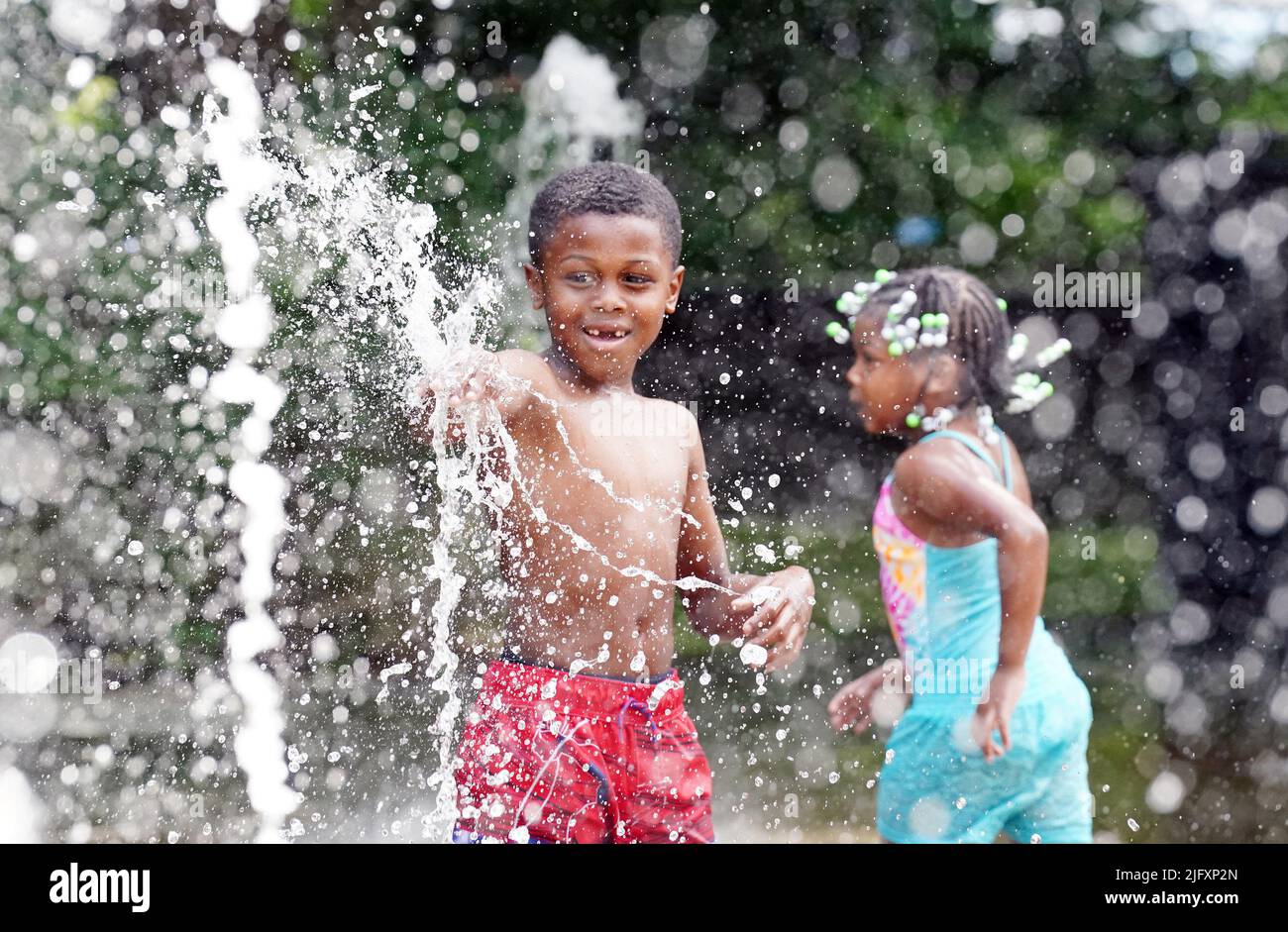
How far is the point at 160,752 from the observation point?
4.37 metres

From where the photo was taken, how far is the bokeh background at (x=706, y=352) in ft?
13.7

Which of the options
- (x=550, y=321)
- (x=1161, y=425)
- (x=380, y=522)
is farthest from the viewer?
(x=1161, y=425)

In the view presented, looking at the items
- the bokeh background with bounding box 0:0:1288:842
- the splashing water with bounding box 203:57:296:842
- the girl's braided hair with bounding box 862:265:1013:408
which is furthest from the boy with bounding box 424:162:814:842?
the splashing water with bounding box 203:57:296:842

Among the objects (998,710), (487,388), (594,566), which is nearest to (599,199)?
(487,388)

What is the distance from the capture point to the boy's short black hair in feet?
7.63

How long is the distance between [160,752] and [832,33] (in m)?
3.80

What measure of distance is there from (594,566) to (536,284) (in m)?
0.60

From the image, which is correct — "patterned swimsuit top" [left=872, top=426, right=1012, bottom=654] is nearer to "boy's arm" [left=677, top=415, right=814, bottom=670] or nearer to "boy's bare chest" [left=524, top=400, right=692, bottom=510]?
"boy's arm" [left=677, top=415, right=814, bottom=670]

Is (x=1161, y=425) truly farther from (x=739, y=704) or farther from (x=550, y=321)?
(x=550, y=321)

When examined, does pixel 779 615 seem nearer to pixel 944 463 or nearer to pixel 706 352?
pixel 944 463

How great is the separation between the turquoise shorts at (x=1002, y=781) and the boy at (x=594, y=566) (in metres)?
0.38

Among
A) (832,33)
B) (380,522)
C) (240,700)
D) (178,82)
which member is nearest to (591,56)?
(832,33)

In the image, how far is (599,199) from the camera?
2.32 m

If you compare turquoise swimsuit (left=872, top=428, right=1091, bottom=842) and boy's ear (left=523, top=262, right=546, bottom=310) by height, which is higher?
boy's ear (left=523, top=262, right=546, bottom=310)
